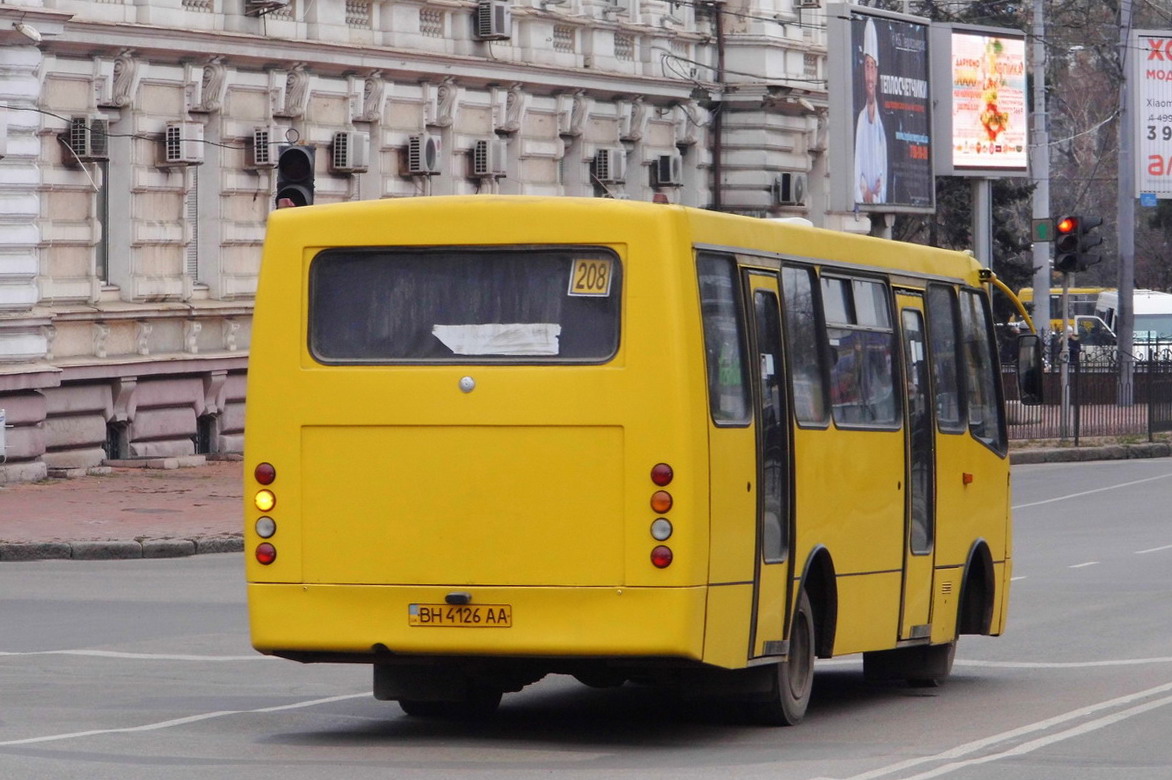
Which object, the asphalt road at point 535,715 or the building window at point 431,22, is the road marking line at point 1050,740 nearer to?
the asphalt road at point 535,715

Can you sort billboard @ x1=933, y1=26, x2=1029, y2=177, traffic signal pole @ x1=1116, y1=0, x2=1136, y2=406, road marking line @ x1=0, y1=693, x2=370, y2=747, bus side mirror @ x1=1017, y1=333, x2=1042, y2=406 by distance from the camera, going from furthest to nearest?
1. traffic signal pole @ x1=1116, y1=0, x2=1136, y2=406
2. billboard @ x1=933, y1=26, x2=1029, y2=177
3. bus side mirror @ x1=1017, y1=333, x2=1042, y2=406
4. road marking line @ x1=0, y1=693, x2=370, y2=747

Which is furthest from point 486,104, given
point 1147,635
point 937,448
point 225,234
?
point 937,448

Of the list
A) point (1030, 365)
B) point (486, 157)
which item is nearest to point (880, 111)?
point (486, 157)

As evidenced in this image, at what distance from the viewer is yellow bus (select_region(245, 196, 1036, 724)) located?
33.1 feet

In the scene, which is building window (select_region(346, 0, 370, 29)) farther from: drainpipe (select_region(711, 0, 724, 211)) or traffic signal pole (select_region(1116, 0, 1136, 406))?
traffic signal pole (select_region(1116, 0, 1136, 406))

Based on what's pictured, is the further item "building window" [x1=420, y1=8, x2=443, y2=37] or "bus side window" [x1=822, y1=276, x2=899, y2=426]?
"building window" [x1=420, y1=8, x2=443, y2=37]

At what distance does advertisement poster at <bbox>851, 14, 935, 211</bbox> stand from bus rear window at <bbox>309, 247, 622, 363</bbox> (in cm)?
2740

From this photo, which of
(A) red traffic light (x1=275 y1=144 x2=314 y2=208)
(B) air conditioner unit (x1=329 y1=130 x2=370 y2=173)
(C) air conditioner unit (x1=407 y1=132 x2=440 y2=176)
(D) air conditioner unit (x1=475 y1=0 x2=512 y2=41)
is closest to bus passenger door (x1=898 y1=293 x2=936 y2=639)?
(A) red traffic light (x1=275 y1=144 x2=314 y2=208)

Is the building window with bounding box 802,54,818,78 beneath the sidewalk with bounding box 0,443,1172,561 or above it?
above

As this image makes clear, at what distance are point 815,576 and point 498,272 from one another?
7.93 feet

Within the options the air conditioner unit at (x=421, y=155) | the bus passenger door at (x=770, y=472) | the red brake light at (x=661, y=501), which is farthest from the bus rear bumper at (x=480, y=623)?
the air conditioner unit at (x=421, y=155)

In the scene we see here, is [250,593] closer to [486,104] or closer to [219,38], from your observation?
[219,38]

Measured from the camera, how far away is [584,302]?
10.2 m

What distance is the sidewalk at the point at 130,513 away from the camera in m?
21.1
